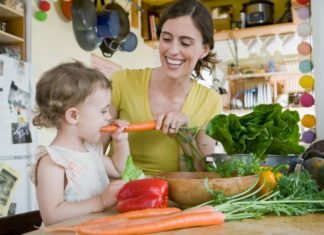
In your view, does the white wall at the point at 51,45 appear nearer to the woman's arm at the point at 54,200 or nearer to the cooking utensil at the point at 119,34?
the cooking utensil at the point at 119,34

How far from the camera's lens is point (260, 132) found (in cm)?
107

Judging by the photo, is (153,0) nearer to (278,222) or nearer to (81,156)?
(81,156)

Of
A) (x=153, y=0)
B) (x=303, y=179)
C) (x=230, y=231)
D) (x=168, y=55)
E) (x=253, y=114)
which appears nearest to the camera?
(x=230, y=231)

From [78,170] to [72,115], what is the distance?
0.57 ft

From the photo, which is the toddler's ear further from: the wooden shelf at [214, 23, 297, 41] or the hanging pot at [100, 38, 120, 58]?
the wooden shelf at [214, 23, 297, 41]

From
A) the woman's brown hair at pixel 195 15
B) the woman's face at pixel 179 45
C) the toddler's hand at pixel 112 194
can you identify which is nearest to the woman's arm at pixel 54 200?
the toddler's hand at pixel 112 194

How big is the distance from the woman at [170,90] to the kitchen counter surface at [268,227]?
2.13ft

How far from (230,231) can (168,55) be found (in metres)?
0.94

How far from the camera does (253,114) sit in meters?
1.13

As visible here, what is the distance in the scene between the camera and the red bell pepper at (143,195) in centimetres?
95

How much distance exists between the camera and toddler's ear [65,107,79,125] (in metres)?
1.28

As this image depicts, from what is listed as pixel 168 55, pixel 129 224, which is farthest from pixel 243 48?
pixel 129 224

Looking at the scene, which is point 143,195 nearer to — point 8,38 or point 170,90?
point 170,90

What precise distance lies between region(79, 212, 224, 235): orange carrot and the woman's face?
0.86 meters
